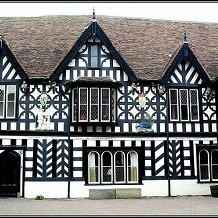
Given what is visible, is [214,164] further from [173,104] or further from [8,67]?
[8,67]

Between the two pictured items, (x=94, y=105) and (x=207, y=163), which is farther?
(x=207, y=163)

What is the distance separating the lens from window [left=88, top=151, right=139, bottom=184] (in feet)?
70.1

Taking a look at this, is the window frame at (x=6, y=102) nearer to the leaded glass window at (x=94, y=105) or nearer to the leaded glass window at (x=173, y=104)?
the leaded glass window at (x=94, y=105)

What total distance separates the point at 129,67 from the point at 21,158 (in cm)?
781

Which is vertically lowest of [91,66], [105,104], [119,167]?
[119,167]

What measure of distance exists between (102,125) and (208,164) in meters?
6.53

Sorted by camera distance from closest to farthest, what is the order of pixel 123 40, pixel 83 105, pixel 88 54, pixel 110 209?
pixel 110 209 → pixel 83 105 → pixel 88 54 → pixel 123 40

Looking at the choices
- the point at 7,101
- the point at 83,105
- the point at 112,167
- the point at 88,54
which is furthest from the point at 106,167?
the point at 7,101

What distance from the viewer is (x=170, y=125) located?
22.3m

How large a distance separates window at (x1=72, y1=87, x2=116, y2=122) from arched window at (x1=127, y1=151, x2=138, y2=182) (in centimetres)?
225

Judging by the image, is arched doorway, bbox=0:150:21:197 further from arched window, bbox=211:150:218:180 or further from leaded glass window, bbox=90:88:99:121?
arched window, bbox=211:150:218:180

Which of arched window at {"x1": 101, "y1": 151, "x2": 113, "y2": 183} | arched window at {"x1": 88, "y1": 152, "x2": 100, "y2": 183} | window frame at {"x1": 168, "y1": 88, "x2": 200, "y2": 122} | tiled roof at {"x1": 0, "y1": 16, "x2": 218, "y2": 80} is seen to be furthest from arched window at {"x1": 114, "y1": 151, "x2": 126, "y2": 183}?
tiled roof at {"x1": 0, "y1": 16, "x2": 218, "y2": 80}

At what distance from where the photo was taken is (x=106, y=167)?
2152 cm

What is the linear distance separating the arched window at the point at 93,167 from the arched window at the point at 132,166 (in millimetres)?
1746
